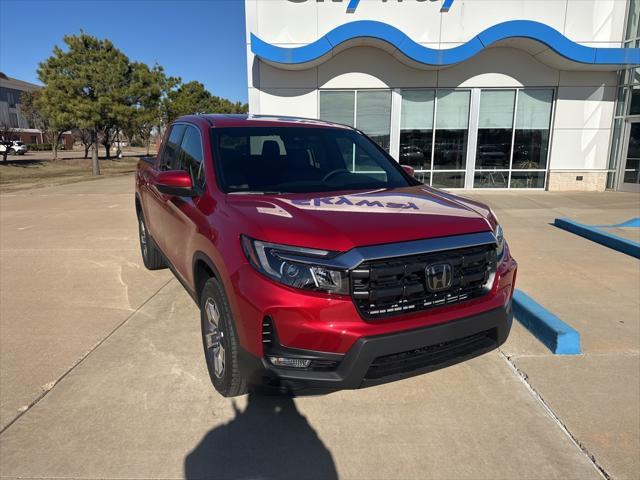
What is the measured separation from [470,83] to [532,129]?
2490 mm

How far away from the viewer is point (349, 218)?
8.31ft

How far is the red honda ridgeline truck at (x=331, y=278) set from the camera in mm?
2291

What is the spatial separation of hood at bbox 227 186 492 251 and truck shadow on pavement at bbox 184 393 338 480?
3.83ft

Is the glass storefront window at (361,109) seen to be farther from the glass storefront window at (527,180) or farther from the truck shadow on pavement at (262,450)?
the truck shadow on pavement at (262,450)

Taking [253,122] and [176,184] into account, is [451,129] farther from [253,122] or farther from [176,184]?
[176,184]

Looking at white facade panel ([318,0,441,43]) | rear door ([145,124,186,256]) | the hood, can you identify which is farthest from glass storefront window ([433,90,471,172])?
the hood

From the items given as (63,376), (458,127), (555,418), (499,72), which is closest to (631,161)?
(499,72)

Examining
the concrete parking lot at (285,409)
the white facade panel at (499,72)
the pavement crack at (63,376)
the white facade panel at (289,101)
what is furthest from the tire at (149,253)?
the white facade panel at (499,72)

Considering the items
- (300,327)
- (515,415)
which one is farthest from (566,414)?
(300,327)

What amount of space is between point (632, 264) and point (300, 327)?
220 inches

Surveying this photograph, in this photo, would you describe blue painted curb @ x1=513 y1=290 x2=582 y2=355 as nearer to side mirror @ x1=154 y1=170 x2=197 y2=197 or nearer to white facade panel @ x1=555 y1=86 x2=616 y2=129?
side mirror @ x1=154 y1=170 x2=197 y2=197

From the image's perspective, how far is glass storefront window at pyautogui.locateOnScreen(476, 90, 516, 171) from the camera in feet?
45.2

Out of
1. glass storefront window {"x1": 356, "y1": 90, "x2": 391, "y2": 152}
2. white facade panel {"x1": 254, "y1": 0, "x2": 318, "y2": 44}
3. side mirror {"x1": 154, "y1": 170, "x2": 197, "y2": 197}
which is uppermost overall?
white facade panel {"x1": 254, "y1": 0, "x2": 318, "y2": 44}

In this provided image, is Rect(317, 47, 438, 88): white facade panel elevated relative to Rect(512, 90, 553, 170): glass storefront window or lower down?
elevated
